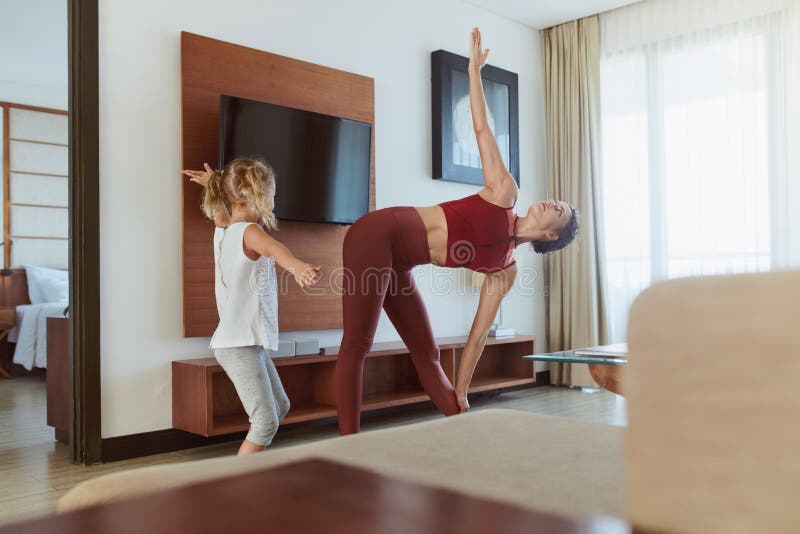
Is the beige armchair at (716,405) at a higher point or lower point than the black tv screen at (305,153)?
lower

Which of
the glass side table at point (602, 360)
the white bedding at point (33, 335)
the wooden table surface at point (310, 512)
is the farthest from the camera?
the white bedding at point (33, 335)

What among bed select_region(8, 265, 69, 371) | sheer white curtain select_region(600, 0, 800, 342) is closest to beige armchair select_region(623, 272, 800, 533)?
sheer white curtain select_region(600, 0, 800, 342)

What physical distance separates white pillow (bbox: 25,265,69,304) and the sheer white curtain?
4972 mm

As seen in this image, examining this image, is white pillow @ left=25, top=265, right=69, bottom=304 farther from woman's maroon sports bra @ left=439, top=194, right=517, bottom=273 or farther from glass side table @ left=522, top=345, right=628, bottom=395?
glass side table @ left=522, top=345, right=628, bottom=395

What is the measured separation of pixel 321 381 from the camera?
3777mm

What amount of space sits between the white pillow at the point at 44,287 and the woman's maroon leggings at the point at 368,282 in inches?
205

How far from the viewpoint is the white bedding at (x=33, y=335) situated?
20.2 feet

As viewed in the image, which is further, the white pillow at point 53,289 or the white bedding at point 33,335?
the white pillow at point 53,289

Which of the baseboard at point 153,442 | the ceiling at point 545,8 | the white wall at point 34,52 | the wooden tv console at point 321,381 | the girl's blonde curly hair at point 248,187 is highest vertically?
the white wall at point 34,52

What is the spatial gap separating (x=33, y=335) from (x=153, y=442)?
3.63 m

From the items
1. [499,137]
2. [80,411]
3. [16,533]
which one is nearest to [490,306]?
[80,411]

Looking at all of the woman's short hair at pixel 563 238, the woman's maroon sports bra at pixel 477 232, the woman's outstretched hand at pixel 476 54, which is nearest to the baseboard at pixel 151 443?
the woman's maroon sports bra at pixel 477 232

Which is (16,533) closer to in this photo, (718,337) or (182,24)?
(718,337)

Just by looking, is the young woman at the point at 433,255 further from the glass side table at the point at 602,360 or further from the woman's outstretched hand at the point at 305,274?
the glass side table at the point at 602,360
